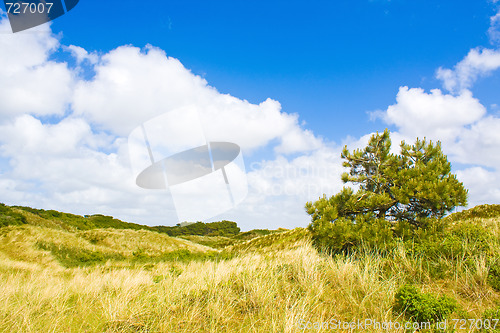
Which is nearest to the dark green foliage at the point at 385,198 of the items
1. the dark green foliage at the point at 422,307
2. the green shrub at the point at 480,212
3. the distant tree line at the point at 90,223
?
the dark green foliage at the point at 422,307

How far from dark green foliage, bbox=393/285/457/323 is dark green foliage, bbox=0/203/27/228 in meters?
33.1

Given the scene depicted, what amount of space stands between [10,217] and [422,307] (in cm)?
3779

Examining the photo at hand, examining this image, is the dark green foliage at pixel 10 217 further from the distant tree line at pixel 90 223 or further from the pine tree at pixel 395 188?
the pine tree at pixel 395 188

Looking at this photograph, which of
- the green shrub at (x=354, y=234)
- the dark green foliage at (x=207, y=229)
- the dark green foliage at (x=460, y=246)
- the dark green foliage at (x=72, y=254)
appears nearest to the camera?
the dark green foliage at (x=460, y=246)

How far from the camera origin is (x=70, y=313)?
4711 mm

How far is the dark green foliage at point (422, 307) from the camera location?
407 cm

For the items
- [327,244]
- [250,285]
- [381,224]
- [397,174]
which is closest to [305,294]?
[250,285]

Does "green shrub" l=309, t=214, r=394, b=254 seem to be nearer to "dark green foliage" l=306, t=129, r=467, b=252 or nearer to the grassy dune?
"dark green foliage" l=306, t=129, r=467, b=252

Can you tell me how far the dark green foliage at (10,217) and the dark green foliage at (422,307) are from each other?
108 ft

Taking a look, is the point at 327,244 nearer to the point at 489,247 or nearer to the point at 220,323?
the point at 489,247

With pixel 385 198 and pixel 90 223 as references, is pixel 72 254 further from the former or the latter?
pixel 90 223

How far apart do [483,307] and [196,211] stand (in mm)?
6948


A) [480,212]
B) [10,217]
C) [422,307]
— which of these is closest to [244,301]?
[422,307]

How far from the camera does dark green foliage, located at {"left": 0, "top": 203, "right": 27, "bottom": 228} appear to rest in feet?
89.2
